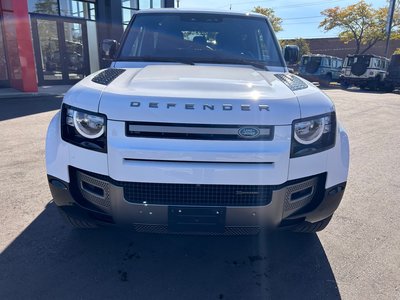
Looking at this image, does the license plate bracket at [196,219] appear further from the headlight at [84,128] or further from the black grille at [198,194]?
the headlight at [84,128]

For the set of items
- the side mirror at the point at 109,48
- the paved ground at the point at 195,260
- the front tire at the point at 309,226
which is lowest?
the paved ground at the point at 195,260

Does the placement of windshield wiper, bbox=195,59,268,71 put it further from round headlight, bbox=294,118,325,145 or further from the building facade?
the building facade

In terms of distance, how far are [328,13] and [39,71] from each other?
34.7 m

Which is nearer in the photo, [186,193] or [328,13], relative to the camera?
[186,193]

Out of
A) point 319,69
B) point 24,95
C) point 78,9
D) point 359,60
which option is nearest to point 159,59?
point 24,95

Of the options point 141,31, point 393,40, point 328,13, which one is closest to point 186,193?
point 141,31

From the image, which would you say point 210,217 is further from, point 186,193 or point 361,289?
point 361,289

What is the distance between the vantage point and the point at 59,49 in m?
15.2

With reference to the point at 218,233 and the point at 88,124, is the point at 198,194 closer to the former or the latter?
the point at 218,233

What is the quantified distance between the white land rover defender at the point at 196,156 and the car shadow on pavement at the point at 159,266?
40 centimetres

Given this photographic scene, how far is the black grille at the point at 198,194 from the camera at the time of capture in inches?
79.4

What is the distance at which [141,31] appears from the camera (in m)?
3.57

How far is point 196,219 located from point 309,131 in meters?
0.90

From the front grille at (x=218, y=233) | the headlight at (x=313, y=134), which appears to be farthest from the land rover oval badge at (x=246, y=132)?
the front grille at (x=218, y=233)
